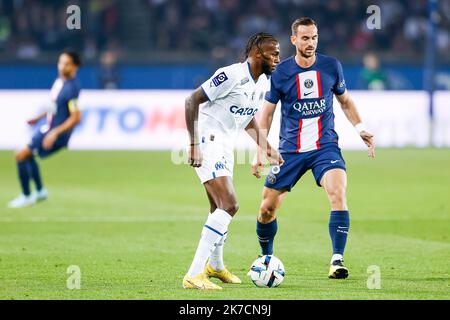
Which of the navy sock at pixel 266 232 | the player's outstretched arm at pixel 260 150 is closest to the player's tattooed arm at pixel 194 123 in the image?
the player's outstretched arm at pixel 260 150

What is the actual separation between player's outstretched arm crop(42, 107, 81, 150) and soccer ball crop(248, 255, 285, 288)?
7136mm

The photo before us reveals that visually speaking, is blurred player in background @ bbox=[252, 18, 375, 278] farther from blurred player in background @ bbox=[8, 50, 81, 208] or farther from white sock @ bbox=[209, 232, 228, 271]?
blurred player in background @ bbox=[8, 50, 81, 208]

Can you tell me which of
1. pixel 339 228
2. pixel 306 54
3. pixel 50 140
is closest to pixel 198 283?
pixel 339 228

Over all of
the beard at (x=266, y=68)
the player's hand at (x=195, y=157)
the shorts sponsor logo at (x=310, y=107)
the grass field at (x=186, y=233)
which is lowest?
the grass field at (x=186, y=233)

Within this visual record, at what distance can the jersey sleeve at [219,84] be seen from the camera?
847 cm

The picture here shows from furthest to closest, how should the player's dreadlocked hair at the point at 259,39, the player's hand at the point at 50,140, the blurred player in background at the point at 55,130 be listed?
1. the blurred player in background at the point at 55,130
2. the player's hand at the point at 50,140
3. the player's dreadlocked hair at the point at 259,39

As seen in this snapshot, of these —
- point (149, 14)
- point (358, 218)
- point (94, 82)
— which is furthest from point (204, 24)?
point (358, 218)

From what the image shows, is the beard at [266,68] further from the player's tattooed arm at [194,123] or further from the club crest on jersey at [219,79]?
the player's tattooed arm at [194,123]

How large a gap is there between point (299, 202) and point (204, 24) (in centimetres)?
1530

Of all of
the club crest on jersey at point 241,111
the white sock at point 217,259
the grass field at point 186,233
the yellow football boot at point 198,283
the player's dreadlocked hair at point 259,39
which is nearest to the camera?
the yellow football boot at point 198,283

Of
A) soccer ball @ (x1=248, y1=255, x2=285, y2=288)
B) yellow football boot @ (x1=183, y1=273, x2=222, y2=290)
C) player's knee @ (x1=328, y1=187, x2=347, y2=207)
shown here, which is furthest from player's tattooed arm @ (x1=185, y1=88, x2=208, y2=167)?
player's knee @ (x1=328, y1=187, x2=347, y2=207)

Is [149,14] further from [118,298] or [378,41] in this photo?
[118,298]

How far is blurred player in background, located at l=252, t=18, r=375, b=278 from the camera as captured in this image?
9344 mm

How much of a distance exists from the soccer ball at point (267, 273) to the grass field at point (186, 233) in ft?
0.38
